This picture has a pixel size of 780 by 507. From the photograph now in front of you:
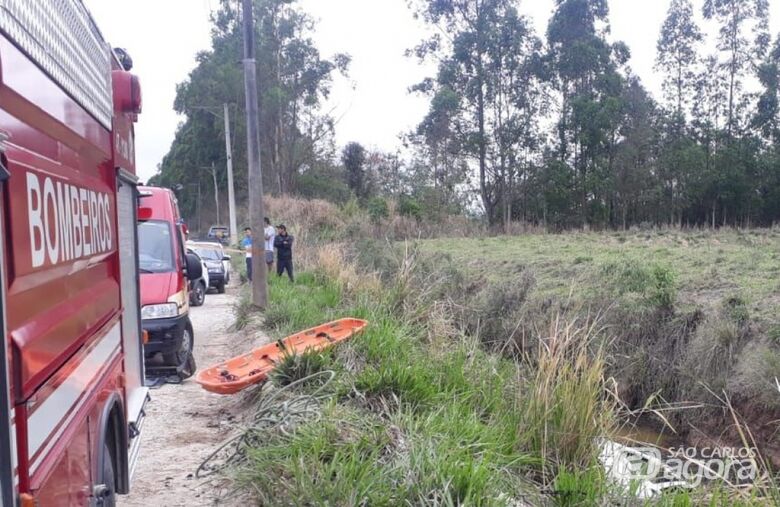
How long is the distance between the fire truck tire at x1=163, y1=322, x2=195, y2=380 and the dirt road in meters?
0.20

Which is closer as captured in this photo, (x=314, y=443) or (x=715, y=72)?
(x=314, y=443)

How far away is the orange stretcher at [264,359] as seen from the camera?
673 cm

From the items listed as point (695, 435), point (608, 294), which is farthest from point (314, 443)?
point (608, 294)

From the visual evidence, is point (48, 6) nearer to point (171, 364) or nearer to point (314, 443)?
point (314, 443)

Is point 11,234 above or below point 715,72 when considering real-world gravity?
below

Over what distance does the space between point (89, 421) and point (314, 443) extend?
1703mm

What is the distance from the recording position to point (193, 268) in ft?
29.5

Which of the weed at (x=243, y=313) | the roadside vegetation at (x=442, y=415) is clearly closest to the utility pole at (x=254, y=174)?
the weed at (x=243, y=313)

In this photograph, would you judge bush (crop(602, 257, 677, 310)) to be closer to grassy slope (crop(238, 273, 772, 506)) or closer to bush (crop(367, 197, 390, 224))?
→ grassy slope (crop(238, 273, 772, 506))

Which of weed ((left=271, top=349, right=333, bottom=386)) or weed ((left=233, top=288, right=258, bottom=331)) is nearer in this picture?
weed ((left=271, top=349, right=333, bottom=386))

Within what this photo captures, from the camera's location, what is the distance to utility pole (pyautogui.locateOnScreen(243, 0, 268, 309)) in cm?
1262

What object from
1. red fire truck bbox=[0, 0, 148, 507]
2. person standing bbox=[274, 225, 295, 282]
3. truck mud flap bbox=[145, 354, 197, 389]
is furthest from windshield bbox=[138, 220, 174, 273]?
person standing bbox=[274, 225, 295, 282]

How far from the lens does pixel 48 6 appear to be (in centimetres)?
277

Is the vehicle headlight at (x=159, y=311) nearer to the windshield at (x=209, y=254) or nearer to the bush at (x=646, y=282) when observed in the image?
the bush at (x=646, y=282)
